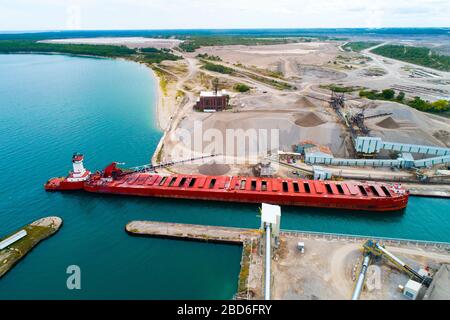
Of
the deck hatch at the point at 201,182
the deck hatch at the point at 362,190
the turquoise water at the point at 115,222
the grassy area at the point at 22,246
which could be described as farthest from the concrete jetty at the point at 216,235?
the deck hatch at the point at 362,190

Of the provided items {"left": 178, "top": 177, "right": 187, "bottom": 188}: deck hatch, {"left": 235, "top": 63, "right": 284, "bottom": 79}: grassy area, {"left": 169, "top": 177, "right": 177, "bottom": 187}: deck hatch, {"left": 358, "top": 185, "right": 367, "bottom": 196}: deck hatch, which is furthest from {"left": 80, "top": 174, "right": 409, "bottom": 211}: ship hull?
{"left": 235, "top": 63, "right": 284, "bottom": 79}: grassy area

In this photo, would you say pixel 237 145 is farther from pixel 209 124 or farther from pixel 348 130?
pixel 348 130

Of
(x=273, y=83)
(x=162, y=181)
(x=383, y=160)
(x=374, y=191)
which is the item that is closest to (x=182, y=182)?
(x=162, y=181)

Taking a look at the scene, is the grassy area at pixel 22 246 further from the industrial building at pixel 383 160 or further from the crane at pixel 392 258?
the industrial building at pixel 383 160

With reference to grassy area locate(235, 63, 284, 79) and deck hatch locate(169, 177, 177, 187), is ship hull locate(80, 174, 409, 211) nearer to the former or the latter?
deck hatch locate(169, 177, 177, 187)

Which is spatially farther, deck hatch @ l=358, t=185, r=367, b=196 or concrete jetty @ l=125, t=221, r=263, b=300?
deck hatch @ l=358, t=185, r=367, b=196

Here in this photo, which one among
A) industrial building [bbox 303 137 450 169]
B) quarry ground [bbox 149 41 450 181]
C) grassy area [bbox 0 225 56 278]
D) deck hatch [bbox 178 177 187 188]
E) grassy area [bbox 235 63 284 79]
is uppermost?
grassy area [bbox 235 63 284 79]

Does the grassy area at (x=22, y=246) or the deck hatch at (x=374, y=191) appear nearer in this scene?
the grassy area at (x=22, y=246)
